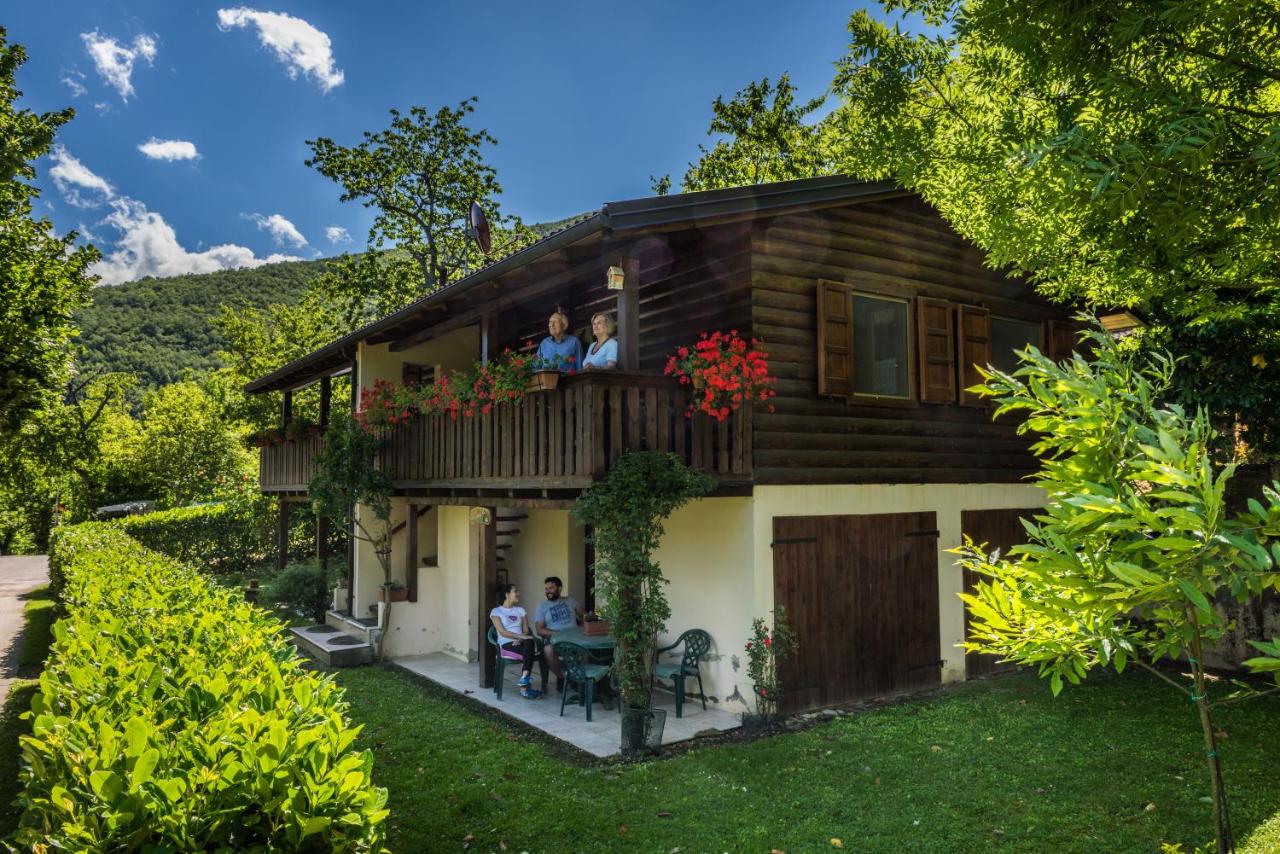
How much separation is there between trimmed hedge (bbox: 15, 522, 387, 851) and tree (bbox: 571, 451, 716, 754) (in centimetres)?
353

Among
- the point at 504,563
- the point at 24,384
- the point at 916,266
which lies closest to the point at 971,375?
the point at 916,266

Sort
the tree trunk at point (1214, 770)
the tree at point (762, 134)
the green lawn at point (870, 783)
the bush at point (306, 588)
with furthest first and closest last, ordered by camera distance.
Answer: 1. the tree at point (762, 134)
2. the bush at point (306, 588)
3. the green lawn at point (870, 783)
4. the tree trunk at point (1214, 770)

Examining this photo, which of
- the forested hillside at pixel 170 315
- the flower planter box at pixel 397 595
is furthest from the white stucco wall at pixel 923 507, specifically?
the forested hillside at pixel 170 315

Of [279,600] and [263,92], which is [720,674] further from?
[263,92]

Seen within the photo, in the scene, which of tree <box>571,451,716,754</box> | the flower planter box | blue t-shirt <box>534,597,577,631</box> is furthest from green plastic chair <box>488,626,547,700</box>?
the flower planter box

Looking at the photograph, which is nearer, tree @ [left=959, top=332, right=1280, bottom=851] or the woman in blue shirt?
tree @ [left=959, top=332, right=1280, bottom=851]

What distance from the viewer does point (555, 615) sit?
10.2 m

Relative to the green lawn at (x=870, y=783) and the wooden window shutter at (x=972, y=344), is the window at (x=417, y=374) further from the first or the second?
the wooden window shutter at (x=972, y=344)

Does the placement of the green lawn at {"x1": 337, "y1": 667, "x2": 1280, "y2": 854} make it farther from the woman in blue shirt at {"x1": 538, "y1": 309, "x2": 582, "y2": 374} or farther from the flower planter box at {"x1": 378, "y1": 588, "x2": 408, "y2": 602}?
the woman in blue shirt at {"x1": 538, "y1": 309, "x2": 582, "y2": 374}

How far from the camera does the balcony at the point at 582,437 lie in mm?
7617

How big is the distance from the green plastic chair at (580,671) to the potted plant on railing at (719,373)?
3.04 m

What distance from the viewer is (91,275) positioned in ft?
55.9

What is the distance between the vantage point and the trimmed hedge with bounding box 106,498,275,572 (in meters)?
23.9

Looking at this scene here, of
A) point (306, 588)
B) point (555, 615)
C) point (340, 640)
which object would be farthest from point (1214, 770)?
point (306, 588)
